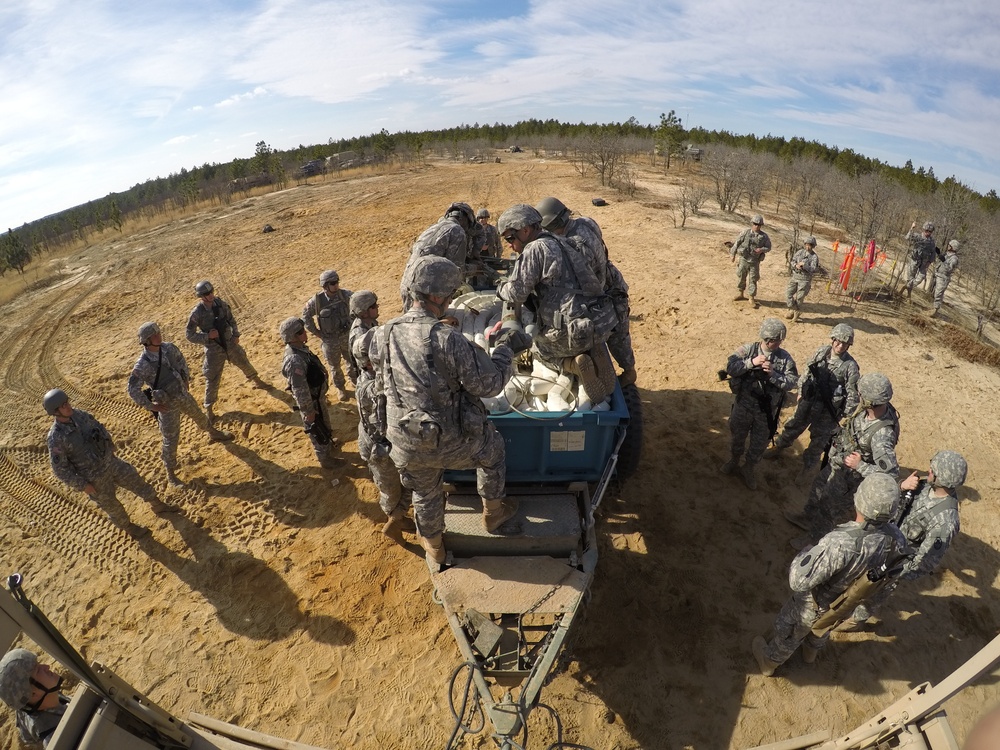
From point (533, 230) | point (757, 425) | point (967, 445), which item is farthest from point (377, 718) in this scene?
point (967, 445)

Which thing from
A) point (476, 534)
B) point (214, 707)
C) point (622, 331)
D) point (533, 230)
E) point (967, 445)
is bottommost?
point (967, 445)

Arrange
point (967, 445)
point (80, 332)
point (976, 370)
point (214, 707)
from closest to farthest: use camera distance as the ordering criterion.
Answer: point (214, 707) → point (967, 445) → point (976, 370) → point (80, 332)

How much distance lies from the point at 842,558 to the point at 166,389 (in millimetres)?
6407

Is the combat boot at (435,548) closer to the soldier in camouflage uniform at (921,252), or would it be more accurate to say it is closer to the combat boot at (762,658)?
the combat boot at (762,658)

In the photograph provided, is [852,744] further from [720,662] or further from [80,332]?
[80,332]

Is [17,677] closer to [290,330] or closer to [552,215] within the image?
[290,330]

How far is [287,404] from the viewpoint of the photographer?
7.05m

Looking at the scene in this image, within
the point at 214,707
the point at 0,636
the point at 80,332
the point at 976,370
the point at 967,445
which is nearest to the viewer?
the point at 0,636

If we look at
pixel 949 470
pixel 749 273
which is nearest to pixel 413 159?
pixel 749 273

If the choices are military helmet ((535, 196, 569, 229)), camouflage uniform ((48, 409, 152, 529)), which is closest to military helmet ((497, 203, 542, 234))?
military helmet ((535, 196, 569, 229))

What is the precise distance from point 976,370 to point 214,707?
35.7ft

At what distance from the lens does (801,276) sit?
8680 mm

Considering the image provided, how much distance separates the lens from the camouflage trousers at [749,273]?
9.05m

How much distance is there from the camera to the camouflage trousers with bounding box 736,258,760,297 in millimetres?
9055
